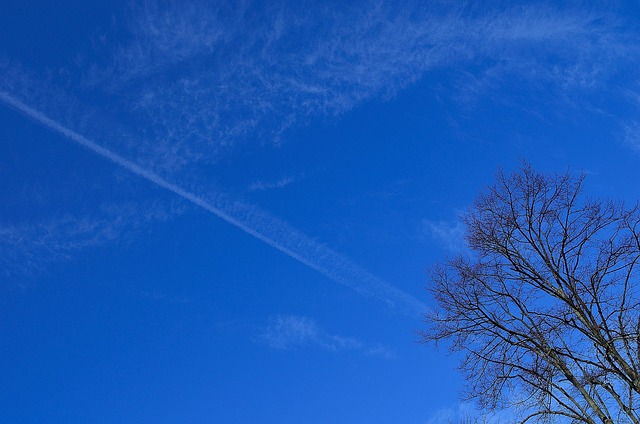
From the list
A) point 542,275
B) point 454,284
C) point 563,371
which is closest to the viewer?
point 563,371

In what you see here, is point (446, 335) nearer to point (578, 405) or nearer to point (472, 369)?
point (472, 369)

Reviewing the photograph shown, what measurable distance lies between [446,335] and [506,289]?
184 cm

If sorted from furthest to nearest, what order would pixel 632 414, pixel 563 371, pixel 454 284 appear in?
pixel 454 284
pixel 563 371
pixel 632 414

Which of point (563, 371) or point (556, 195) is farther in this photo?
point (556, 195)

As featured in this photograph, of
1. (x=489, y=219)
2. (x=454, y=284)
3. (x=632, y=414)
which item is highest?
(x=489, y=219)

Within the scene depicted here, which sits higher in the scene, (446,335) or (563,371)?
(446,335)

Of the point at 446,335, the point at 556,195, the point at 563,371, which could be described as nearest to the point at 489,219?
the point at 556,195

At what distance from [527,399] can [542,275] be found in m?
2.81

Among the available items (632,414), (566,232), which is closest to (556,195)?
(566,232)

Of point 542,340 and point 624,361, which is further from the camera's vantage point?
point 542,340

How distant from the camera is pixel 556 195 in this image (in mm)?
14922

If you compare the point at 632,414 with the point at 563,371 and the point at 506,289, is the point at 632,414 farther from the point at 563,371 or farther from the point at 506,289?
the point at 506,289

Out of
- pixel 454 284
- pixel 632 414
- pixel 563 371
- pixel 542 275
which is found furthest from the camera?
pixel 454 284

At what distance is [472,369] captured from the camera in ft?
47.3
